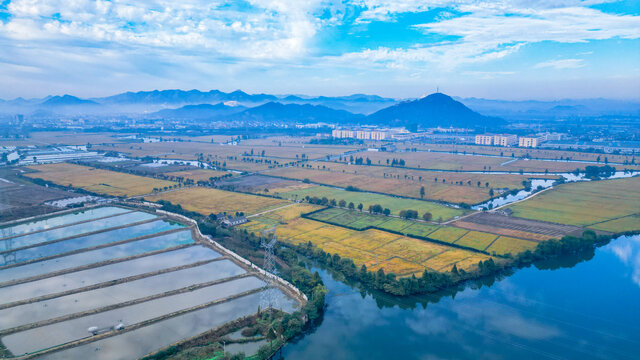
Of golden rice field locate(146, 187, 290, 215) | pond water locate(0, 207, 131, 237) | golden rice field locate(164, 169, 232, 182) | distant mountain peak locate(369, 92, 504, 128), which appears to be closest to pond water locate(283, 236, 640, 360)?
golden rice field locate(146, 187, 290, 215)

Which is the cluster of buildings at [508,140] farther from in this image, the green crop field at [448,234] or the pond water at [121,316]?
the pond water at [121,316]

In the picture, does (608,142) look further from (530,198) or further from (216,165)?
(216,165)

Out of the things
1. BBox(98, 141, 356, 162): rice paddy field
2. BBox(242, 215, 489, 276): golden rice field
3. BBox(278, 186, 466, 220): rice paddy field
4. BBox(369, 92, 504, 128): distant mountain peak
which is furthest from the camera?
BBox(369, 92, 504, 128): distant mountain peak

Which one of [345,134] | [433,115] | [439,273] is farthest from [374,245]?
[433,115]

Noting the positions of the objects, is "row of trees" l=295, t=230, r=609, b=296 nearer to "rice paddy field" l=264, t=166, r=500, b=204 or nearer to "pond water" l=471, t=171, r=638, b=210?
"pond water" l=471, t=171, r=638, b=210

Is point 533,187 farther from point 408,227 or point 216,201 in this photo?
point 216,201

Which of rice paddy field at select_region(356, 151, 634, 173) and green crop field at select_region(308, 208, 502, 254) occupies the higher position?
rice paddy field at select_region(356, 151, 634, 173)

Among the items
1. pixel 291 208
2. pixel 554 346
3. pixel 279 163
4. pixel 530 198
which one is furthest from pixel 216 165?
pixel 554 346
